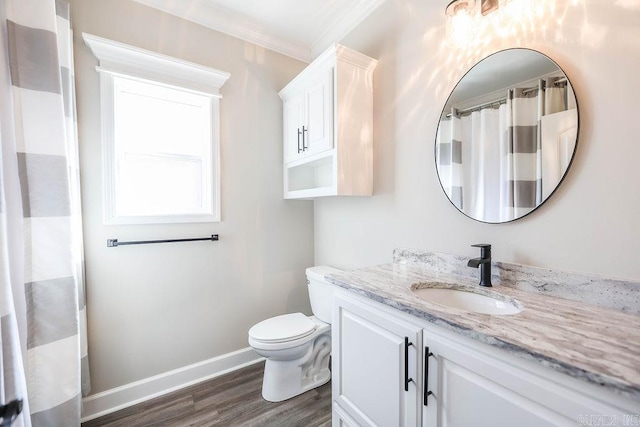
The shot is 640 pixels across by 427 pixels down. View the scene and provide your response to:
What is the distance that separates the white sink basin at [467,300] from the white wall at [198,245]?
135 centimetres

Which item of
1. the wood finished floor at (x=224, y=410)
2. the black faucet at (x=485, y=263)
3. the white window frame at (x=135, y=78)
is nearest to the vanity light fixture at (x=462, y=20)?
the black faucet at (x=485, y=263)

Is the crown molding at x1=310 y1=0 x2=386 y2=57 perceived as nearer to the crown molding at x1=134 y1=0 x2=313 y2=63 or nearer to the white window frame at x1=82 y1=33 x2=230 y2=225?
the crown molding at x1=134 y1=0 x2=313 y2=63

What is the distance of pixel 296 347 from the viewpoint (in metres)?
1.69

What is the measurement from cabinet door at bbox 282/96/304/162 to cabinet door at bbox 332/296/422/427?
127 cm

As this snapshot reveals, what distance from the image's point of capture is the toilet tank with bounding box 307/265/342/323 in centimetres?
193

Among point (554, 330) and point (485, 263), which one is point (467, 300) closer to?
point (485, 263)

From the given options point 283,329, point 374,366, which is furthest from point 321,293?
point 374,366

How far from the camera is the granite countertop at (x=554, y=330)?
571 millimetres

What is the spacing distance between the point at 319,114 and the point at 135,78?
1.21 meters

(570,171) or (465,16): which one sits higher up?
(465,16)

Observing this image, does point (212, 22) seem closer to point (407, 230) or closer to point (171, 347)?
point (407, 230)

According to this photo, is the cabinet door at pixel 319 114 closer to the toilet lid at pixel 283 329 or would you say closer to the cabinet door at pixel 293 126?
the cabinet door at pixel 293 126

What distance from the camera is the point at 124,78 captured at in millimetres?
1685

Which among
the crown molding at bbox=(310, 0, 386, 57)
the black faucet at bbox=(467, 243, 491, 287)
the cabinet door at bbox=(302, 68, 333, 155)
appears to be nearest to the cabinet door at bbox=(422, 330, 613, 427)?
the black faucet at bbox=(467, 243, 491, 287)
